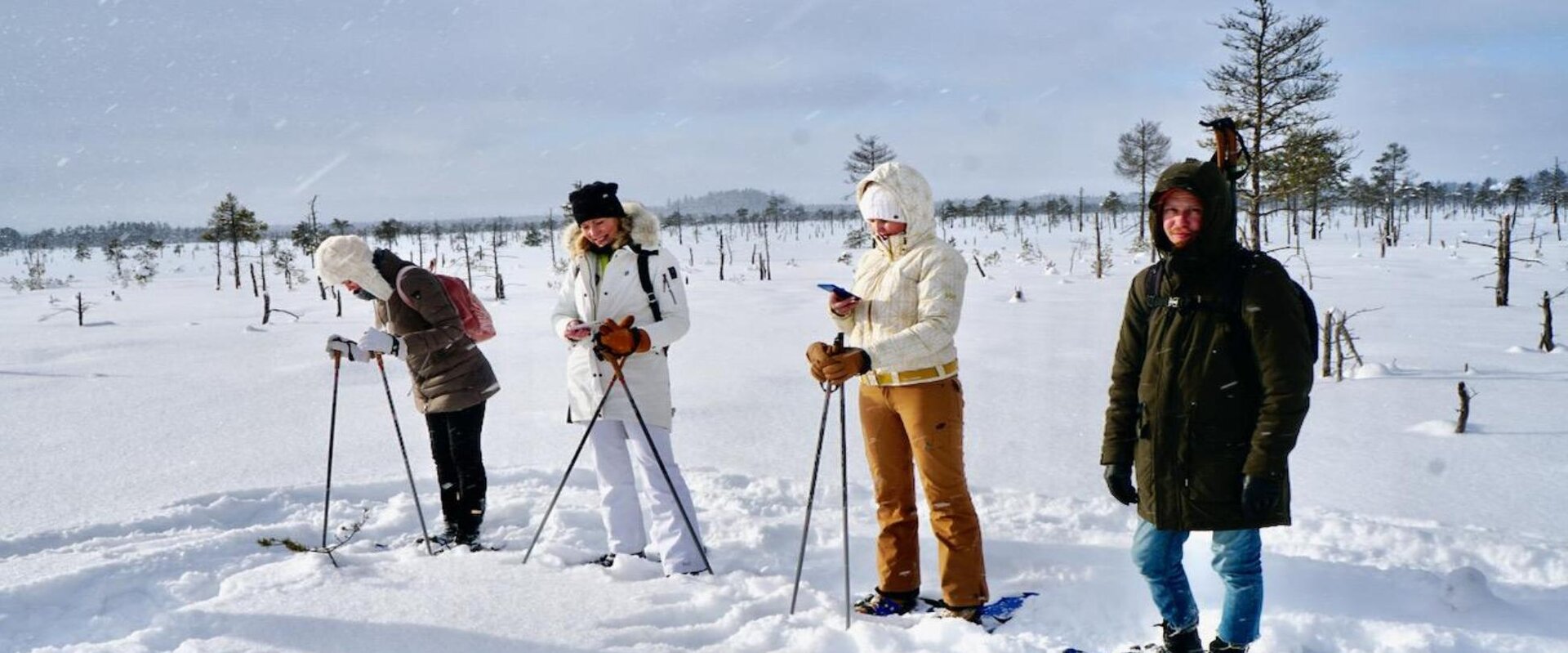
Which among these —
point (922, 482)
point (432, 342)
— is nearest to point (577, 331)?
point (432, 342)

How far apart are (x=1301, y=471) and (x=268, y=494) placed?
5.99m

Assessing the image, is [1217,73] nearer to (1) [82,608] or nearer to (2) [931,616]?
(2) [931,616]

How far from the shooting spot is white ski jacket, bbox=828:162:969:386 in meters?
2.64

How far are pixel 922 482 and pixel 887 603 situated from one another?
507mm

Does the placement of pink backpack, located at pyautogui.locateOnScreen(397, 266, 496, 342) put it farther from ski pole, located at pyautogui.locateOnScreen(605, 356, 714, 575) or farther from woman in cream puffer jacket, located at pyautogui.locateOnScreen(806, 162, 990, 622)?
woman in cream puffer jacket, located at pyautogui.locateOnScreen(806, 162, 990, 622)

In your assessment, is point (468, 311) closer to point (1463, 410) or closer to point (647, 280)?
point (647, 280)

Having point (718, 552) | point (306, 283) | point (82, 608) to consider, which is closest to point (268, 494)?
point (82, 608)

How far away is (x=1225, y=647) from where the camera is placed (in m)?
2.33

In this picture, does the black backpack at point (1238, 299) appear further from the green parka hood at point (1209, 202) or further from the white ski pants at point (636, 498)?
the white ski pants at point (636, 498)

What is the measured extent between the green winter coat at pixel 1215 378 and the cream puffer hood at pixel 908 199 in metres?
0.75

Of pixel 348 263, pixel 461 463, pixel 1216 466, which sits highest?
pixel 348 263

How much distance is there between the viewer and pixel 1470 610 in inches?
104

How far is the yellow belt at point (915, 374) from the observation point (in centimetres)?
269

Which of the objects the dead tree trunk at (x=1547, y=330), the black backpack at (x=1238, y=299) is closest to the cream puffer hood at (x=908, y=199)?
the black backpack at (x=1238, y=299)
